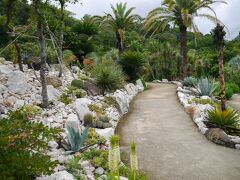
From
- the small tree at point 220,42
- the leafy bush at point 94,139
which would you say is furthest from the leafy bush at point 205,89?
the leafy bush at point 94,139

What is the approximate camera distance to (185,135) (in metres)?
9.59

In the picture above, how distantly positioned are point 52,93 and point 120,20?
48.2 feet

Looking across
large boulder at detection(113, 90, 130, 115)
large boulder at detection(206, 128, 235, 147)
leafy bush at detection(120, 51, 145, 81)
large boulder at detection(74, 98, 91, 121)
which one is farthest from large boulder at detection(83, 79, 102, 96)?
leafy bush at detection(120, 51, 145, 81)

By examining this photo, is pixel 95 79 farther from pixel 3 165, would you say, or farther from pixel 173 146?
pixel 3 165

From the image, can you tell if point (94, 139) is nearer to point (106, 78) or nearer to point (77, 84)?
point (77, 84)

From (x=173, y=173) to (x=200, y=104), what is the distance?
6.32 meters

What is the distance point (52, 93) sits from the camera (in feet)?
36.1

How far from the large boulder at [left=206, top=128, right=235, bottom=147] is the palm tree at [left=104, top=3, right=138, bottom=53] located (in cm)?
1557

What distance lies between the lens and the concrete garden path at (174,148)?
6.98 m

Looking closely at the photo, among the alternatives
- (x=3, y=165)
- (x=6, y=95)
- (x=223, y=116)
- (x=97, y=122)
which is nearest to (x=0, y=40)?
(x=6, y=95)

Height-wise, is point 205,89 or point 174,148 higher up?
point 205,89

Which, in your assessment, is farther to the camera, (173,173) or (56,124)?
(56,124)

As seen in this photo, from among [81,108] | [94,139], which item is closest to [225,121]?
[94,139]

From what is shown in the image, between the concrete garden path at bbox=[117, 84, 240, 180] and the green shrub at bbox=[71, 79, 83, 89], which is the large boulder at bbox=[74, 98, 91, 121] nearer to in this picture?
the concrete garden path at bbox=[117, 84, 240, 180]
